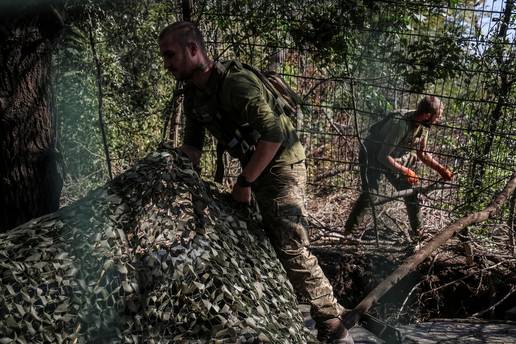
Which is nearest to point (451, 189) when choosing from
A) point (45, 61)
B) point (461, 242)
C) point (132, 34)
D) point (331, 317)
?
point (461, 242)

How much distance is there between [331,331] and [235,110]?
1577 mm

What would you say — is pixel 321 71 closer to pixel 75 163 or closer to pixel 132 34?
pixel 132 34

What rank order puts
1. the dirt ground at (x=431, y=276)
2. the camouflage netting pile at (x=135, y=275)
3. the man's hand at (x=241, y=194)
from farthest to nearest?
the dirt ground at (x=431, y=276) → the man's hand at (x=241, y=194) → the camouflage netting pile at (x=135, y=275)

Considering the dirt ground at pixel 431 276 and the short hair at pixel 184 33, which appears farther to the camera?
the dirt ground at pixel 431 276

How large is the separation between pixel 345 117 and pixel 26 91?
12.9 feet

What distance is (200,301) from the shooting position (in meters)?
2.49

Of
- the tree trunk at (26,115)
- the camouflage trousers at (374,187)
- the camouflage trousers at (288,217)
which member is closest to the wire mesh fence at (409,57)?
Answer: the camouflage trousers at (374,187)

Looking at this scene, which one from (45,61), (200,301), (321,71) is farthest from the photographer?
(321,71)

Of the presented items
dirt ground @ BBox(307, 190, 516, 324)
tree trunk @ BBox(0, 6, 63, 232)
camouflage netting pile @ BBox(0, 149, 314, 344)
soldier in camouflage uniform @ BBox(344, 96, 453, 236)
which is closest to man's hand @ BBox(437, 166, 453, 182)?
soldier in camouflage uniform @ BBox(344, 96, 453, 236)

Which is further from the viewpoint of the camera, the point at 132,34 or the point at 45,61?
the point at 132,34

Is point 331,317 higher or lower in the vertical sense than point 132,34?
lower

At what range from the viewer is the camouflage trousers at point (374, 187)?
5.91 metres

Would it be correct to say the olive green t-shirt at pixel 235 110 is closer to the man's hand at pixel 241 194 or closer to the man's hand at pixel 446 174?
the man's hand at pixel 241 194

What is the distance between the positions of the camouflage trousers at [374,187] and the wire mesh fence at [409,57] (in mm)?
124
